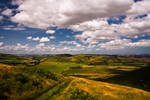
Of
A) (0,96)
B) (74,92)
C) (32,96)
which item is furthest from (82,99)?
(0,96)

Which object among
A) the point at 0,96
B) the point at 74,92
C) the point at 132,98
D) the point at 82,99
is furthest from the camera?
the point at 132,98

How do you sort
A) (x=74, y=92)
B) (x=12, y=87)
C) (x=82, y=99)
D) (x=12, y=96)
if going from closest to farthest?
1. (x=12, y=96)
2. (x=12, y=87)
3. (x=82, y=99)
4. (x=74, y=92)

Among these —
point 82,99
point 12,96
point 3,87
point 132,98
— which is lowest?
point 132,98

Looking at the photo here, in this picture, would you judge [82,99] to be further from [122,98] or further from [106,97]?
[122,98]

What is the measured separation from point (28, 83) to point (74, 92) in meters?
14.4

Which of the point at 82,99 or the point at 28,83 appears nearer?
the point at 82,99

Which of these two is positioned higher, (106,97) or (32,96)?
(32,96)

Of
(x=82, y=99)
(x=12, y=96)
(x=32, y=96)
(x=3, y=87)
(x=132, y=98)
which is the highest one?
(x=3, y=87)

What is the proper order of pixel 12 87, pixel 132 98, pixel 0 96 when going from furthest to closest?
1. pixel 132 98
2. pixel 12 87
3. pixel 0 96

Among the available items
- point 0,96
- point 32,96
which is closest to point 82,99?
point 32,96

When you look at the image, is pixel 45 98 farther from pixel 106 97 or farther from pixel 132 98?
pixel 132 98

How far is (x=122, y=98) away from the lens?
2873 centimetres

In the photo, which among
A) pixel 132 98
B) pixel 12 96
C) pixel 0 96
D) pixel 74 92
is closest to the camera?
pixel 0 96

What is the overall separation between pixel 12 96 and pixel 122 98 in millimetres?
30493
